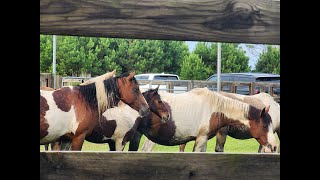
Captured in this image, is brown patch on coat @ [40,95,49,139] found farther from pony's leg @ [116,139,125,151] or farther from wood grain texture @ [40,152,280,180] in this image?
wood grain texture @ [40,152,280,180]

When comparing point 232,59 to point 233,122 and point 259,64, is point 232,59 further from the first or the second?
point 233,122

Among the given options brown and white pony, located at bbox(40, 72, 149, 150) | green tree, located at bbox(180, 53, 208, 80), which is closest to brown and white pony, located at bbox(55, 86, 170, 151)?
brown and white pony, located at bbox(40, 72, 149, 150)

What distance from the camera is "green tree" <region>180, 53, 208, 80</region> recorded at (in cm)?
752

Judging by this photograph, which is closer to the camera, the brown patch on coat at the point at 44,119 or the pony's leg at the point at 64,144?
the brown patch on coat at the point at 44,119

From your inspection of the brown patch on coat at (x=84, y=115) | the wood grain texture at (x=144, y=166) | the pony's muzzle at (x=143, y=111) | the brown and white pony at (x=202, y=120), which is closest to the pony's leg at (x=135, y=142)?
the brown and white pony at (x=202, y=120)

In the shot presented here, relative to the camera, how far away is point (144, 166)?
1.17 metres

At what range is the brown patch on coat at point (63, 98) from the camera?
3577mm

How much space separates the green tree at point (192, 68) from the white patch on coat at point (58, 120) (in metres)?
3.97

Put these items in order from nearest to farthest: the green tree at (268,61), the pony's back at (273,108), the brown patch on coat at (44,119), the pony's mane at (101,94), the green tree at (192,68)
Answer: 1. the brown patch on coat at (44,119)
2. the pony's mane at (101,94)
3. the pony's back at (273,108)
4. the green tree at (192,68)
5. the green tree at (268,61)

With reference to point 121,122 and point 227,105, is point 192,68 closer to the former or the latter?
point 227,105

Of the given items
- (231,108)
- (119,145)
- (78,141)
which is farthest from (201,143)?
(78,141)

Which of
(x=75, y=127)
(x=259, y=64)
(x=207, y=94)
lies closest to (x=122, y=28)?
(x=75, y=127)

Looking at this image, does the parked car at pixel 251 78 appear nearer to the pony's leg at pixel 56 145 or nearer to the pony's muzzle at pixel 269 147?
the pony's muzzle at pixel 269 147
